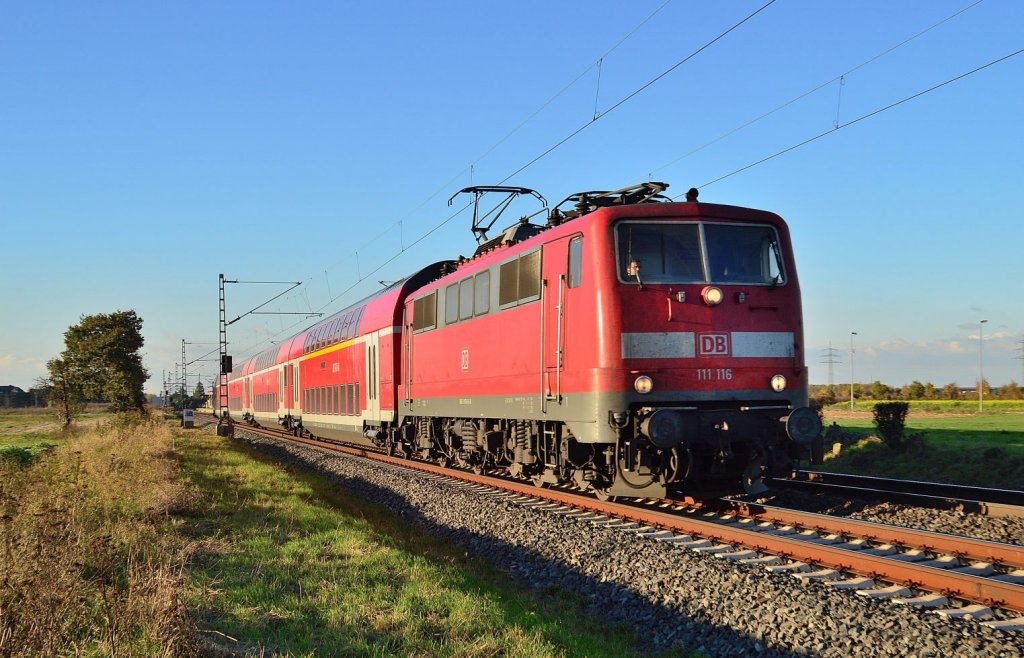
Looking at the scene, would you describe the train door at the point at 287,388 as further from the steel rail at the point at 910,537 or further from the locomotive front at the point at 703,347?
the steel rail at the point at 910,537

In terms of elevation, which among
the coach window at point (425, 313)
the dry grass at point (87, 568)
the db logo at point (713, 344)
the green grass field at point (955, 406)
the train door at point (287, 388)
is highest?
the coach window at point (425, 313)

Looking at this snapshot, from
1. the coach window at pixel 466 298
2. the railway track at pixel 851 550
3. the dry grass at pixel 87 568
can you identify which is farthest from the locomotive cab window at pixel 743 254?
the dry grass at pixel 87 568

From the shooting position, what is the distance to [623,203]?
39.6ft

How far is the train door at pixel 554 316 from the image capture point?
11523mm

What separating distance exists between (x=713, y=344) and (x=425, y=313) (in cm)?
876

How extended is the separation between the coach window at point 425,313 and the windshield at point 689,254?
7.29 metres

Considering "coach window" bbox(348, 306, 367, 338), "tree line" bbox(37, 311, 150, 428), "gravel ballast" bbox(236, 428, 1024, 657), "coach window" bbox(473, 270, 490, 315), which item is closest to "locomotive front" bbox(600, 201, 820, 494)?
"gravel ballast" bbox(236, 428, 1024, 657)

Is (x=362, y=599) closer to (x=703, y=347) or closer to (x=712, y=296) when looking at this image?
(x=703, y=347)

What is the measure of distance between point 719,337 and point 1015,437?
18299 mm

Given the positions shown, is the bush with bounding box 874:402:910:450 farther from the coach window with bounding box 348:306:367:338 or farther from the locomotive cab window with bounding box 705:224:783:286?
the coach window with bounding box 348:306:367:338

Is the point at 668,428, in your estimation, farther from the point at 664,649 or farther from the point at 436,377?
the point at 436,377

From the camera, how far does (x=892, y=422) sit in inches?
714

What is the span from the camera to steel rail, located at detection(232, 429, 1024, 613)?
6594 millimetres

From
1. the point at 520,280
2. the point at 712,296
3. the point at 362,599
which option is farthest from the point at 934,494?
the point at 362,599
